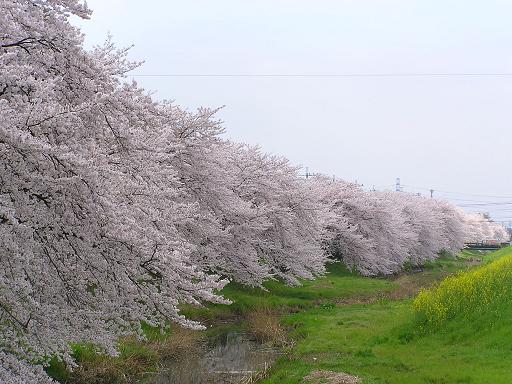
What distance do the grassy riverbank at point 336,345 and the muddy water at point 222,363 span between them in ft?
1.63

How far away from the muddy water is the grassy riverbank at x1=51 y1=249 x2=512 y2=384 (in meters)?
0.50

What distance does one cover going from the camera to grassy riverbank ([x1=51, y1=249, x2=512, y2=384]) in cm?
1332

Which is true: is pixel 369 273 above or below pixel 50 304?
below

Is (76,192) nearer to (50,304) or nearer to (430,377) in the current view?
(50,304)

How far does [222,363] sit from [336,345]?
392 centimetres

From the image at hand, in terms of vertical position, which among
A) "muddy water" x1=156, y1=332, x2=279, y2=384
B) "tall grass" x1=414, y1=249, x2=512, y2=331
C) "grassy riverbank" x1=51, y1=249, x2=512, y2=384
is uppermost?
"tall grass" x1=414, y1=249, x2=512, y2=331

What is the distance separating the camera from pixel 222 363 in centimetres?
1638

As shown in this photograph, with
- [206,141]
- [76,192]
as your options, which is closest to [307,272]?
[206,141]

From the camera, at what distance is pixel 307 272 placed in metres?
28.9

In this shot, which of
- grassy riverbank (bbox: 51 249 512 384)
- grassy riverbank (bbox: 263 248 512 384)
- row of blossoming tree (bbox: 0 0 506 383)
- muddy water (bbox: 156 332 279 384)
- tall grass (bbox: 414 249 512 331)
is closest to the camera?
row of blossoming tree (bbox: 0 0 506 383)

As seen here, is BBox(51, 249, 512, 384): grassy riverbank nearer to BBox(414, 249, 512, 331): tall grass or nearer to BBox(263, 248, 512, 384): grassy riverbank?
BBox(263, 248, 512, 384): grassy riverbank

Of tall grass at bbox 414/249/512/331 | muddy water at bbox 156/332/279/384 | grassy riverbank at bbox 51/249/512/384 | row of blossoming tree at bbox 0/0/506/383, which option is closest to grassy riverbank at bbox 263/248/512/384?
grassy riverbank at bbox 51/249/512/384

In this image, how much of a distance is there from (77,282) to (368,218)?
3764cm

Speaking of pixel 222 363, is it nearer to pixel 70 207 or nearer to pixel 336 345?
pixel 336 345
